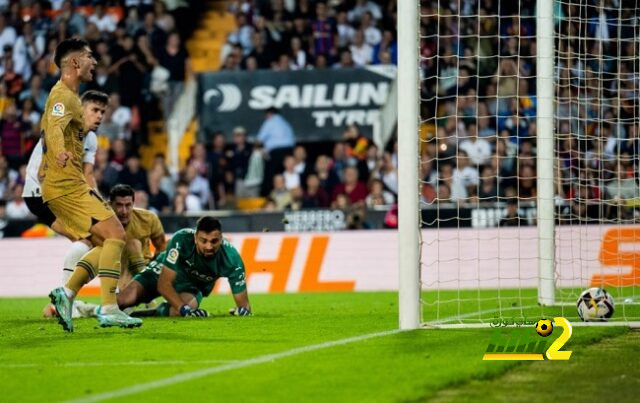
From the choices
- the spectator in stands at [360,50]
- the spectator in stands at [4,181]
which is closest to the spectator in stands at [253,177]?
the spectator in stands at [360,50]

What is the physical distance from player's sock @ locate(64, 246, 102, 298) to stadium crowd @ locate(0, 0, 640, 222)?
9038 mm

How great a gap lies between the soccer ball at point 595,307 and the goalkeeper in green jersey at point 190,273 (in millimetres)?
3150

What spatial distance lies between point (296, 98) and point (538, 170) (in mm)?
9960

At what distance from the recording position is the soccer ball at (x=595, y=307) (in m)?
Answer: 9.73

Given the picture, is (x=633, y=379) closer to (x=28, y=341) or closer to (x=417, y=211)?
(x=417, y=211)

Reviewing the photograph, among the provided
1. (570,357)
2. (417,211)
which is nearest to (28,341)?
(417,211)

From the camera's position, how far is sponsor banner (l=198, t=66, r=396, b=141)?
21.5 metres

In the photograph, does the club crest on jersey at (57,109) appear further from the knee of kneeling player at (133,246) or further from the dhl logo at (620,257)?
the dhl logo at (620,257)

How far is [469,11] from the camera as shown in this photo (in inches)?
855

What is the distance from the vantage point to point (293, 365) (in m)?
7.07

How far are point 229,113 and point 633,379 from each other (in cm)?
1591

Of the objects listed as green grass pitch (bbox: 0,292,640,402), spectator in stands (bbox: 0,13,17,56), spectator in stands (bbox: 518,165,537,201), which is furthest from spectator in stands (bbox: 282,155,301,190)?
green grass pitch (bbox: 0,292,640,402)

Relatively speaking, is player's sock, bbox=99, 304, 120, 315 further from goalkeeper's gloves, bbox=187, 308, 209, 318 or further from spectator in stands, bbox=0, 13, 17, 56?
spectator in stands, bbox=0, 13, 17, 56

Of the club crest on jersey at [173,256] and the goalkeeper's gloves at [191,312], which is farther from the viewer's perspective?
the goalkeeper's gloves at [191,312]
